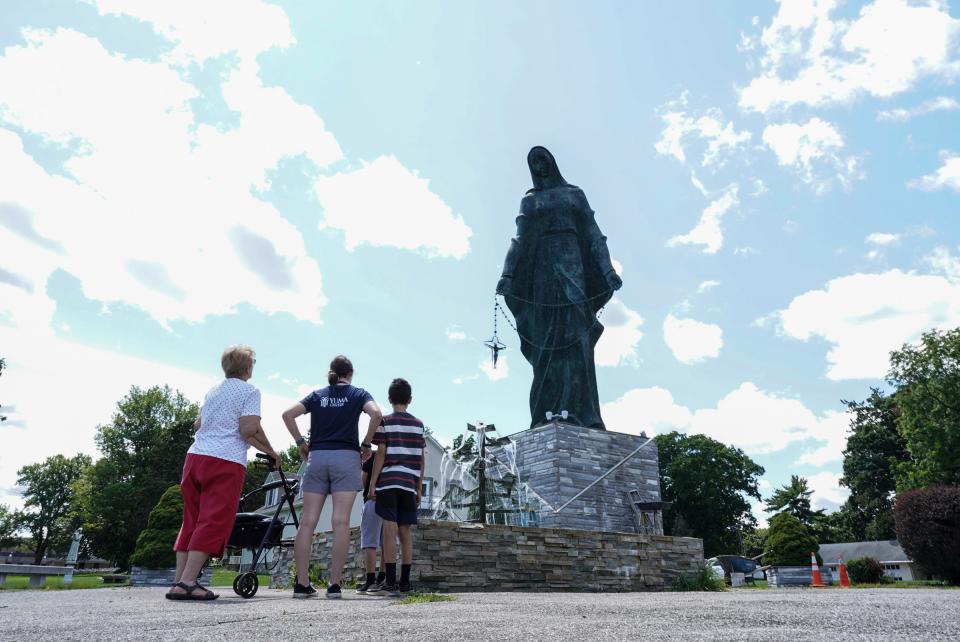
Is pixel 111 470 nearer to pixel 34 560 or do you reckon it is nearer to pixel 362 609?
pixel 34 560

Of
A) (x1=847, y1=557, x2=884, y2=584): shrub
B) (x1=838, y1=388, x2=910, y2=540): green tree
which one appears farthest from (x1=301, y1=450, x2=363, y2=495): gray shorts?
(x1=838, y1=388, x2=910, y2=540): green tree

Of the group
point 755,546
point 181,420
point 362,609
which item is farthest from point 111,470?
point 755,546

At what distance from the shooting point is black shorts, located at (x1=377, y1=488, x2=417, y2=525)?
5773mm

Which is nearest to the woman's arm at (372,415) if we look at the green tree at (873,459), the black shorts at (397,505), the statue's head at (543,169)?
the black shorts at (397,505)

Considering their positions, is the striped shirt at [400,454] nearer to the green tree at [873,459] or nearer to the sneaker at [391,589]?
the sneaker at [391,589]

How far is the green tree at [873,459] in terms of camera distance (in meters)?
47.2

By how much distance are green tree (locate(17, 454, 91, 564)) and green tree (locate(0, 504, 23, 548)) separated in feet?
3.05

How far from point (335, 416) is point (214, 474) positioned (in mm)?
1121

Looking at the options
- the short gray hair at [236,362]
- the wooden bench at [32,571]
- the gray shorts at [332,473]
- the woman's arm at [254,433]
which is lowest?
the wooden bench at [32,571]

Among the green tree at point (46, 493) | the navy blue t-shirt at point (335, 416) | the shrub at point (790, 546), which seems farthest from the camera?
the green tree at point (46, 493)

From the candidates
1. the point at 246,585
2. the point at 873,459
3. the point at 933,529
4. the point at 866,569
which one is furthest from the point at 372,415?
the point at 873,459

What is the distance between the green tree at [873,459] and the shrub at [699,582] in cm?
4375

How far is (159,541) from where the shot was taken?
15.1 metres

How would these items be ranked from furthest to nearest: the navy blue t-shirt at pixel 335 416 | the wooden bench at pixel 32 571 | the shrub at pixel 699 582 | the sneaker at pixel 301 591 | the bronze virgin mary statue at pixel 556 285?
the bronze virgin mary statue at pixel 556 285 < the wooden bench at pixel 32 571 < the shrub at pixel 699 582 < the navy blue t-shirt at pixel 335 416 < the sneaker at pixel 301 591
